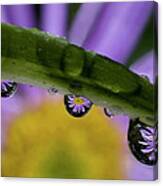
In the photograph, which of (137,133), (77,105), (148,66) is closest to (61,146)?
(77,105)

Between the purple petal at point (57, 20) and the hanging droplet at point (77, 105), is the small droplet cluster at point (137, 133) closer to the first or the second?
the hanging droplet at point (77, 105)

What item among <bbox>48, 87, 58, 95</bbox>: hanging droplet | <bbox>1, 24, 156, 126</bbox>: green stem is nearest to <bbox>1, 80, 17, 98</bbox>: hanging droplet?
<bbox>1, 24, 156, 126</bbox>: green stem

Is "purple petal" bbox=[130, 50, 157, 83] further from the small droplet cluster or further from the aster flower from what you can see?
the small droplet cluster

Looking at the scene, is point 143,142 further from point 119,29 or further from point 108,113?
point 119,29

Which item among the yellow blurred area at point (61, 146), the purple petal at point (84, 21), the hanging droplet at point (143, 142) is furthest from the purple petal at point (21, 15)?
the hanging droplet at point (143, 142)

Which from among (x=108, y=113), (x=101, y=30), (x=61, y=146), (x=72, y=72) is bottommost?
(x=61, y=146)

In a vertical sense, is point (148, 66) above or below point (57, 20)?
below
